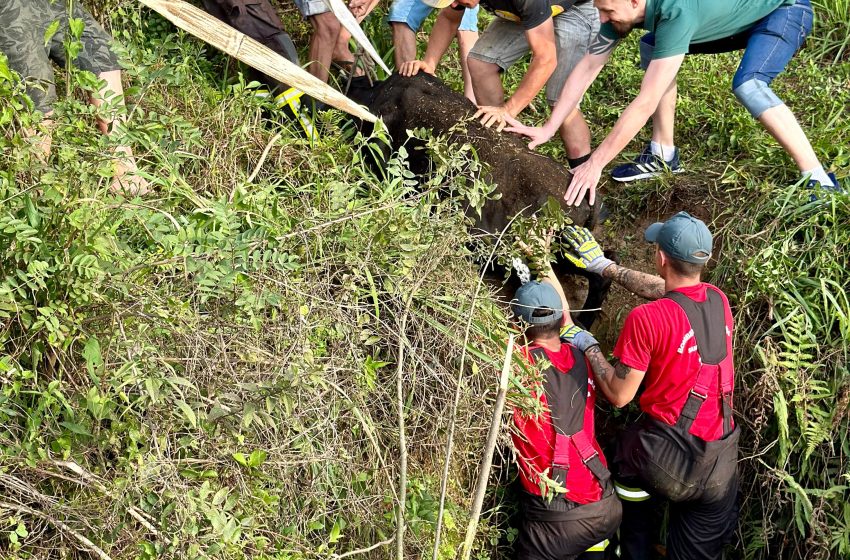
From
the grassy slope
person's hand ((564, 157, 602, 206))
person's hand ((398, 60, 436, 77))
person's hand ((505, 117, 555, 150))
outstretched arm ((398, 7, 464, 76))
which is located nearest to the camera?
the grassy slope

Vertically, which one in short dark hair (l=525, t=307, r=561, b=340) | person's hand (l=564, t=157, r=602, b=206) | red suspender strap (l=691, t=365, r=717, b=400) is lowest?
red suspender strap (l=691, t=365, r=717, b=400)

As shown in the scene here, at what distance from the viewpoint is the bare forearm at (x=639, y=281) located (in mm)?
4258

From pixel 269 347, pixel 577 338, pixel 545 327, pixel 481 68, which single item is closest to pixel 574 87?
pixel 481 68

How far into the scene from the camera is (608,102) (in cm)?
607

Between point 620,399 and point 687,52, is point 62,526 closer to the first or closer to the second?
point 620,399

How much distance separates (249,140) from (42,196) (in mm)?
1631

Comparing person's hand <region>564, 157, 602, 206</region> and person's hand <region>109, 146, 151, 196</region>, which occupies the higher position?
person's hand <region>109, 146, 151, 196</region>

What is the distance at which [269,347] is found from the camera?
10.2 feet

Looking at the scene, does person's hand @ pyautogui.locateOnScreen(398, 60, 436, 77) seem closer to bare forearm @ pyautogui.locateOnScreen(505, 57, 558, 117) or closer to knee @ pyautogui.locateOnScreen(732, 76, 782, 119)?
bare forearm @ pyautogui.locateOnScreen(505, 57, 558, 117)

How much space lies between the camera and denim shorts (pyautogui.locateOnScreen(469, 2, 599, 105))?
4863mm

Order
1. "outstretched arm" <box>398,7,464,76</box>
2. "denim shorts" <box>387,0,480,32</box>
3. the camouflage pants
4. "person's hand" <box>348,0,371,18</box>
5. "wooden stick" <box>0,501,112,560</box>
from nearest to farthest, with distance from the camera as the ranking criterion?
"wooden stick" <box>0,501,112,560</box>
the camouflage pants
"outstretched arm" <box>398,7,464,76</box>
"person's hand" <box>348,0,371,18</box>
"denim shorts" <box>387,0,480,32</box>

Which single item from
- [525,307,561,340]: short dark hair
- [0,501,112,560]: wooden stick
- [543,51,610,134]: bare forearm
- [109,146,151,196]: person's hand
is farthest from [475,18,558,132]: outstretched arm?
[0,501,112,560]: wooden stick

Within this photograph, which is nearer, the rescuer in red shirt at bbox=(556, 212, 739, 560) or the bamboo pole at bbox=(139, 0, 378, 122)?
the rescuer in red shirt at bbox=(556, 212, 739, 560)

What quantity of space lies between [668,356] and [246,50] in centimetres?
231
